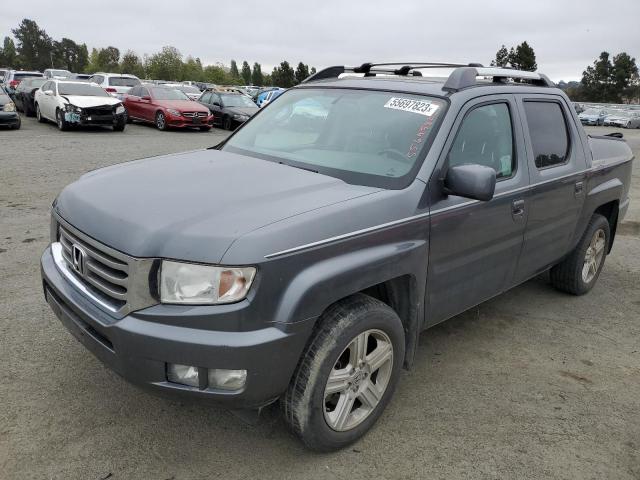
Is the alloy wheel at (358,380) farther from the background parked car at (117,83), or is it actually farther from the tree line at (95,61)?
the tree line at (95,61)

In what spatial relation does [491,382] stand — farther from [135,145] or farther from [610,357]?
[135,145]

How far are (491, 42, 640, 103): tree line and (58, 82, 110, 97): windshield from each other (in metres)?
67.2

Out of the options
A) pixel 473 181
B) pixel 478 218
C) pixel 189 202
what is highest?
pixel 473 181

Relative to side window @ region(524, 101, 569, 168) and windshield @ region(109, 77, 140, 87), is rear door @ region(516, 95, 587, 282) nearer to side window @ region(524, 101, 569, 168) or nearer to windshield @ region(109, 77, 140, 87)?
side window @ region(524, 101, 569, 168)

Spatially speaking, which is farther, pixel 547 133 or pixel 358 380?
pixel 547 133

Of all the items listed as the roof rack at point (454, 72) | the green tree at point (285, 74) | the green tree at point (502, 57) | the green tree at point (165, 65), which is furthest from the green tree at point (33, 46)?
the roof rack at point (454, 72)

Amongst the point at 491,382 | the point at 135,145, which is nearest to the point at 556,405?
the point at 491,382

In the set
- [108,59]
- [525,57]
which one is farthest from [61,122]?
[108,59]

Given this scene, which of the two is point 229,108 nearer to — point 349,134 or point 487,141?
point 349,134

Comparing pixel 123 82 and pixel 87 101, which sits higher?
pixel 123 82

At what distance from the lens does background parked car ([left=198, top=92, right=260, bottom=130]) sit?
20422 millimetres

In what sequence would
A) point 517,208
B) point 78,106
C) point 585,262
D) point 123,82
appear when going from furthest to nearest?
point 123,82, point 78,106, point 585,262, point 517,208

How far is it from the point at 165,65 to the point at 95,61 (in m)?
23.0

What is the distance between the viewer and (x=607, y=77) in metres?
76.5
